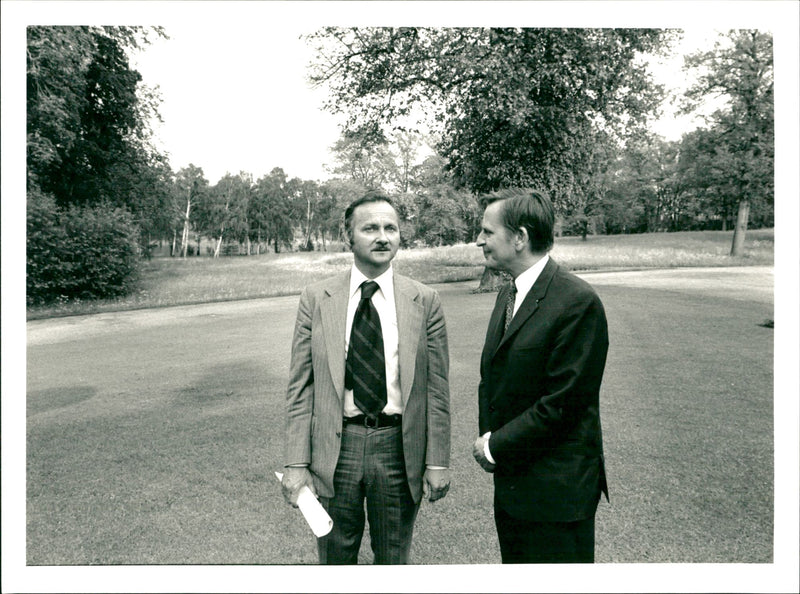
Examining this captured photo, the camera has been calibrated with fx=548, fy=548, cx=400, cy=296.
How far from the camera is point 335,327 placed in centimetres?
200

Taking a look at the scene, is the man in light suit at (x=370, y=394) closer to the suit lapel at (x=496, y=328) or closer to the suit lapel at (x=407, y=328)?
the suit lapel at (x=407, y=328)

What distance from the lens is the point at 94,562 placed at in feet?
9.35

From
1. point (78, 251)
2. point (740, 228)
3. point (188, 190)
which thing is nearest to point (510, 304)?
point (740, 228)

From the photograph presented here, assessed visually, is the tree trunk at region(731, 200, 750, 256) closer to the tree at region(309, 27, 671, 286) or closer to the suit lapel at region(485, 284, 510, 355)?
A: the tree at region(309, 27, 671, 286)

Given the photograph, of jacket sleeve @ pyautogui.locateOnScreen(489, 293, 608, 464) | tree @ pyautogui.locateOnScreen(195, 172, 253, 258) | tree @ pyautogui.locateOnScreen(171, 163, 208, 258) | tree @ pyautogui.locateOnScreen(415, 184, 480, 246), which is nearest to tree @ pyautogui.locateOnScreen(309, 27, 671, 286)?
tree @ pyautogui.locateOnScreen(415, 184, 480, 246)

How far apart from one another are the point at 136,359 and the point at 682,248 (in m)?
3.73

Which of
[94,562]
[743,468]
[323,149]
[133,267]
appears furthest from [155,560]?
[743,468]

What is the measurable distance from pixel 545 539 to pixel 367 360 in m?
0.88

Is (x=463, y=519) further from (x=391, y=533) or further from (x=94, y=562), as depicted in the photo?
(x=94, y=562)

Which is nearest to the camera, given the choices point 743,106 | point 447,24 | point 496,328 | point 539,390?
point 539,390

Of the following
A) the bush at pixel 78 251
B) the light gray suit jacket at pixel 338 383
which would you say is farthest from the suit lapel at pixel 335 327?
the bush at pixel 78 251

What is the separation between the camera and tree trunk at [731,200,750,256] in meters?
3.40

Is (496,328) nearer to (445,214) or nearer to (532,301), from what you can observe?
(532,301)

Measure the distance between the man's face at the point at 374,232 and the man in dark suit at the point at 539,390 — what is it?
332 millimetres
